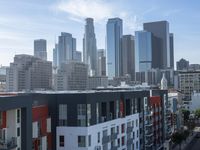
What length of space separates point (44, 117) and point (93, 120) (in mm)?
7963

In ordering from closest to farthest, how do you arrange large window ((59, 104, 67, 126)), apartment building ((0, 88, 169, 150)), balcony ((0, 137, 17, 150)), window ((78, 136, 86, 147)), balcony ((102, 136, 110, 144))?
balcony ((0, 137, 17, 150)), apartment building ((0, 88, 169, 150)), window ((78, 136, 86, 147)), large window ((59, 104, 67, 126)), balcony ((102, 136, 110, 144))

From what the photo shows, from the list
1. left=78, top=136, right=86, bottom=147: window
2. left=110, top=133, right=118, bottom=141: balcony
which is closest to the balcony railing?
left=110, top=133, right=118, bottom=141: balcony

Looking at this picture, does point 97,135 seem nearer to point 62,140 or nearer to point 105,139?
point 105,139

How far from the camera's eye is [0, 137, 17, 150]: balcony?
44.1 meters

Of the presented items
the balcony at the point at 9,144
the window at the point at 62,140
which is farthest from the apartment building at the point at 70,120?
the balcony at the point at 9,144

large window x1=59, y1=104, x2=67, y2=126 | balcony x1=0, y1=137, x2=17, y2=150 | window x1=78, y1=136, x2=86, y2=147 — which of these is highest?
large window x1=59, y1=104, x2=67, y2=126

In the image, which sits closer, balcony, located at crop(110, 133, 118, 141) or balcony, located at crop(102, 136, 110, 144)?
balcony, located at crop(102, 136, 110, 144)

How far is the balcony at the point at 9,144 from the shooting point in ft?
145

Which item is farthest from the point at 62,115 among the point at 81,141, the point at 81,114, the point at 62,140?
the point at 81,141

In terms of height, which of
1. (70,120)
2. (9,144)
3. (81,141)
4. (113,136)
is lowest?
(113,136)

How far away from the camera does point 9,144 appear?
148 ft

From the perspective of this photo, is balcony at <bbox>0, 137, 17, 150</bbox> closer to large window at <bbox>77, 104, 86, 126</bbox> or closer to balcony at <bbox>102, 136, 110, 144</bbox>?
large window at <bbox>77, 104, 86, 126</bbox>

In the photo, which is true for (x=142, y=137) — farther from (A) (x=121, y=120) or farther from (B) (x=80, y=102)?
(B) (x=80, y=102)

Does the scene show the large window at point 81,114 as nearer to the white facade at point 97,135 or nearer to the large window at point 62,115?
the white facade at point 97,135
